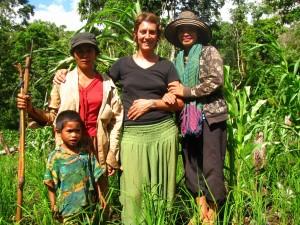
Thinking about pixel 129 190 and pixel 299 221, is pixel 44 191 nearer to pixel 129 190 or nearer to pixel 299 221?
pixel 129 190

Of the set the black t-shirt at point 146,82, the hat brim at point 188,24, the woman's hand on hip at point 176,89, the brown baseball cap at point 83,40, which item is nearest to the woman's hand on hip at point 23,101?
the brown baseball cap at point 83,40

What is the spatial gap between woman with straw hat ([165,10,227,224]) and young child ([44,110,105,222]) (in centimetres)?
71

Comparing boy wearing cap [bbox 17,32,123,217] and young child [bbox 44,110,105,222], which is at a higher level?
boy wearing cap [bbox 17,32,123,217]

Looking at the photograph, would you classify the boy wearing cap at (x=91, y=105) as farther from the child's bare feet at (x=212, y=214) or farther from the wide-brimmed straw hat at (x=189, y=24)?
the child's bare feet at (x=212, y=214)

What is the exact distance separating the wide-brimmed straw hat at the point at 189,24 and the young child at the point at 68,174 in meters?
0.93

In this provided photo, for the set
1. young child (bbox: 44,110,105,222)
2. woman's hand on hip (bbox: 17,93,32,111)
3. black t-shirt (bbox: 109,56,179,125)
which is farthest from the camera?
black t-shirt (bbox: 109,56,179,125)

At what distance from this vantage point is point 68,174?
2.83 metres

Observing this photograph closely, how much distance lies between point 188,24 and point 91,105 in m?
0.85

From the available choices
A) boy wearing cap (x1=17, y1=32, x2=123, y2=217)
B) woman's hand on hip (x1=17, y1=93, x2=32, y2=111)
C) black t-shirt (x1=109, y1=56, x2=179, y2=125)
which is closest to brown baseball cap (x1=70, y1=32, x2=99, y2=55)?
boy wearing cap (x1=17, y1=32, x2=123, y2=217)

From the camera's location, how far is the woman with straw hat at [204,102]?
2971mm

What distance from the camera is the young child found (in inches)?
111

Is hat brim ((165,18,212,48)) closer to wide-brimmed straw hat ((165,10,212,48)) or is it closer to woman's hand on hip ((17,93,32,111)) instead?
wide-brimmed straw hat ((165,10,212,48))

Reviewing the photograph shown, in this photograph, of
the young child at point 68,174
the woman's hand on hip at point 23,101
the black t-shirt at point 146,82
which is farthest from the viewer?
the black t-shirt at point 146,82

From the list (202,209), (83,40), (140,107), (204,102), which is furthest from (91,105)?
(202,209)
